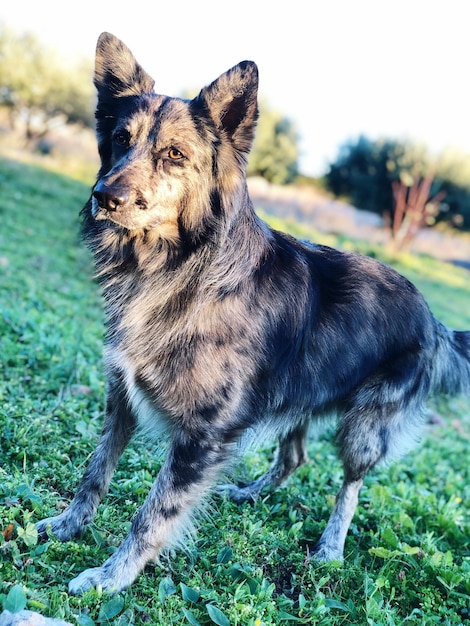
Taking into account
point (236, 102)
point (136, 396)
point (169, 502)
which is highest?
point (236, 102)

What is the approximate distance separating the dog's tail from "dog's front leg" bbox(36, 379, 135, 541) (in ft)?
7.04

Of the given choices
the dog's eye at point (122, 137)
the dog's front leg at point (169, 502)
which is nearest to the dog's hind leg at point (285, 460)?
the dog's front leg at point (169, 502)

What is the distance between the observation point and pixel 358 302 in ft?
11.1

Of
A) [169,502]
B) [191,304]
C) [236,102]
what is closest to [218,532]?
[169,502]

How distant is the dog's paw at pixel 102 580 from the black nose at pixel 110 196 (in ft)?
5.91

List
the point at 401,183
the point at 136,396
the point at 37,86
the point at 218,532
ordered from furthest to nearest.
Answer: the point at 37,86 → the point at 401,183 → the point at 218,532 → the point at 136,396

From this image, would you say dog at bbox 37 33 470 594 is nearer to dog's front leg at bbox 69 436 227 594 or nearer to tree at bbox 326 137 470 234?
dog's front leg at bbox 69 436 227 594

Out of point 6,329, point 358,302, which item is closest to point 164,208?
point 358,302

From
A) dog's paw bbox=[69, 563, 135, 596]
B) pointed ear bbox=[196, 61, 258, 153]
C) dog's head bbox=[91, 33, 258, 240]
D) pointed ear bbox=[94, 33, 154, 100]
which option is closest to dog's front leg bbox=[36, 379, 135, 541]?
dog's paw bbox=[69, 563, 135, 596]

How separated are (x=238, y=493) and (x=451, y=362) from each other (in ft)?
5.83

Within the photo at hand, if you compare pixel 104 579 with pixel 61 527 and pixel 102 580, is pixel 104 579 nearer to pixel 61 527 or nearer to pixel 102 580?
pixel 102 580

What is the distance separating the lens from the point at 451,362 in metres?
3.89

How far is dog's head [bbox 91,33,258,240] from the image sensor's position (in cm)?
277

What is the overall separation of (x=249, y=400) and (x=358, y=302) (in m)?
0.96
